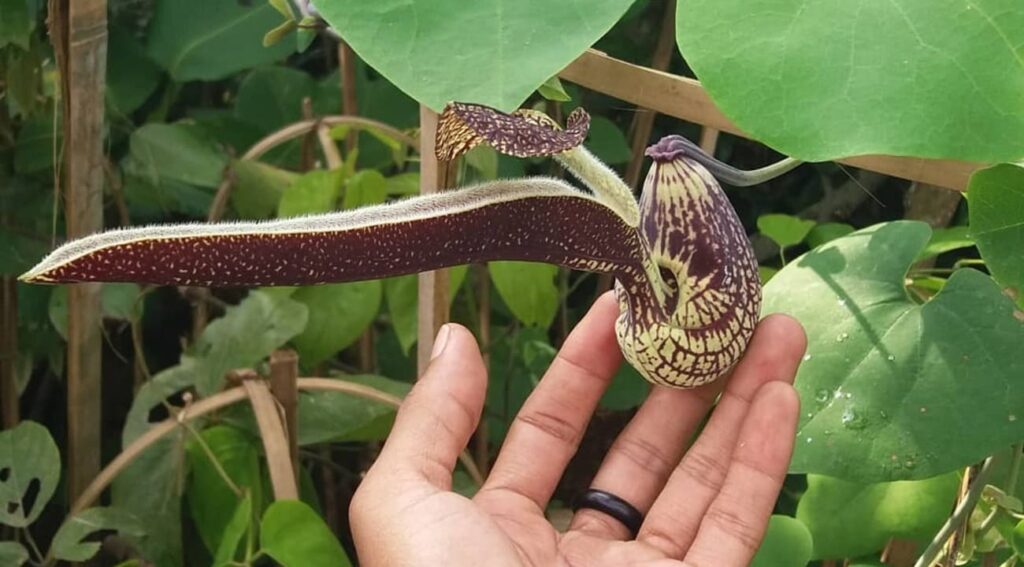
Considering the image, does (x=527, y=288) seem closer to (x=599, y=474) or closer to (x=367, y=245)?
(x=599, y=474)

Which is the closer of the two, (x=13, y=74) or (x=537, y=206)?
(x=537, y=206)

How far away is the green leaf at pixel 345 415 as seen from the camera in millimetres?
774

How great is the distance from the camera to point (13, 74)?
2.52 ft

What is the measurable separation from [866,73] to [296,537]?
16.7 inches

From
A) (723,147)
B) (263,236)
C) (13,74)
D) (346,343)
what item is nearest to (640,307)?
(263,236)

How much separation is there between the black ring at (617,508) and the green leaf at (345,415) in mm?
205

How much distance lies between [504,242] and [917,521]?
36cm

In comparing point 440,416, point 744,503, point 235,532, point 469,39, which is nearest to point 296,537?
point 235,532

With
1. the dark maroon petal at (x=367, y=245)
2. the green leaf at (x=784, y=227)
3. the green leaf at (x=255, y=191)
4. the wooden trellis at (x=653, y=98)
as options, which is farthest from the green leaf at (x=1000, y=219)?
the green leaf at (x=255, y=191)

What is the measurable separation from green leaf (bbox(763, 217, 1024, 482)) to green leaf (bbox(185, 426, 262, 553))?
15.6 inches

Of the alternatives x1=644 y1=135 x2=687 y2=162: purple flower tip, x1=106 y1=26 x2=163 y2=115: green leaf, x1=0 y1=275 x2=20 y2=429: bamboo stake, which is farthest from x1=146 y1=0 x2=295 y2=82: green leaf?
x1=644 y1=135 x2=687 y2=162: purple flower tip

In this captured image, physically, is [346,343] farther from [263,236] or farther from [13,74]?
[263,236]

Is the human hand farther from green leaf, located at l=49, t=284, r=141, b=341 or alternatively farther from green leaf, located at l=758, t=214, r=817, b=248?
green leaf, located at l=49, t=284, r=141, b=341

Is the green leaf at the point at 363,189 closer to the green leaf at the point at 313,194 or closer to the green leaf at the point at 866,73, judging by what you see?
the green leaf at the point at 313,194
